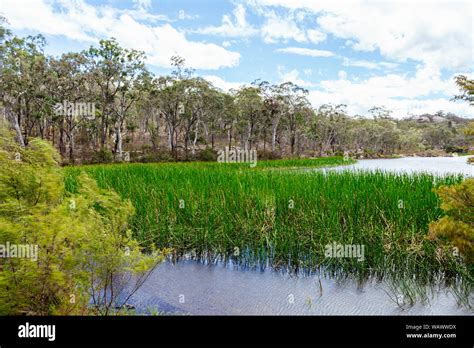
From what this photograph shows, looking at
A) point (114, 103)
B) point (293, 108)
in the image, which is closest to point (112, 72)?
point (114, 103)

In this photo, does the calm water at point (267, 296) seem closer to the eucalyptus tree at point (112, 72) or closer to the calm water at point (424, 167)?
the calm water at point (424, 167)

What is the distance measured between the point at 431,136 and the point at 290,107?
6381 centimetres

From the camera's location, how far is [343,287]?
639 centimetres

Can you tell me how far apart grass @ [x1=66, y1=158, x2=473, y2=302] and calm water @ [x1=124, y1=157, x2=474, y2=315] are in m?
0.34

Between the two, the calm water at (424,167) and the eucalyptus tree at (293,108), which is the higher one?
the eucalyptus tree at (293,108)

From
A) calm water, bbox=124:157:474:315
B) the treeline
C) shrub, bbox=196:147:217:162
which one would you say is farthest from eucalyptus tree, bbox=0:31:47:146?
calm water, bbox=124:157:474:315

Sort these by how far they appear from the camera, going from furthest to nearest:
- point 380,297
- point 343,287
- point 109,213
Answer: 1. point 343,287
2. point 380,297
3. point 109,213

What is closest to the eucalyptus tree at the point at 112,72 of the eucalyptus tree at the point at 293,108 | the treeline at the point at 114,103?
the treeline at the point at 114,103

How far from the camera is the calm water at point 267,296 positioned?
5633mm

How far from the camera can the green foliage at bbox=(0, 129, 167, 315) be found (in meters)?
3.84

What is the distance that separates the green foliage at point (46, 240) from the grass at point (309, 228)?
323cm

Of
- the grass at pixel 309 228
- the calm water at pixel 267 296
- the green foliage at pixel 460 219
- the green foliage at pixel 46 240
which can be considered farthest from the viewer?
the grass at pixel 309 228

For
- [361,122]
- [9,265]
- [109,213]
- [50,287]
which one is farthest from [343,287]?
[361,122]
